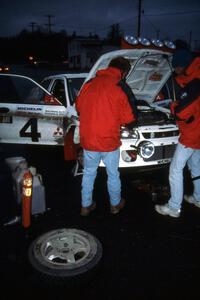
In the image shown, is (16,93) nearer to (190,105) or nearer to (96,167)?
(96,167)

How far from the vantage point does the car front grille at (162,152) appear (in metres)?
4.96

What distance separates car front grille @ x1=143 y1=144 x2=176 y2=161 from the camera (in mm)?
4957

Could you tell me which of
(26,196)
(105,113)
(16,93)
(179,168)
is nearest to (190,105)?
(179,168)

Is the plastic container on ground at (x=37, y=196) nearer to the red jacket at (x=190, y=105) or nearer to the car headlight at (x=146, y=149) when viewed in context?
the car headlight at (x=146, y=149)

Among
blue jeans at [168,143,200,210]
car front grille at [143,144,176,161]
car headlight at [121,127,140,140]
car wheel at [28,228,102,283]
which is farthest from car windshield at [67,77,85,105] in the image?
car wheel at [28,228,102,283]

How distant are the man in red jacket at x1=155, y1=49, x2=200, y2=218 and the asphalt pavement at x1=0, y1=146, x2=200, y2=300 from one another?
0.52 m

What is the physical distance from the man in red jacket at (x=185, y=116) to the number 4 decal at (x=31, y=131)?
2935 mm

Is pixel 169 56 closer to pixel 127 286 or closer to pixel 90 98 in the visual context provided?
pixel 90 98

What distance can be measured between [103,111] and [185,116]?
971 mm

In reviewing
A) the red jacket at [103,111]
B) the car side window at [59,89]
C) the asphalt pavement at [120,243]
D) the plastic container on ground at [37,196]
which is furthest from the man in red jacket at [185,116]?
the car side window at [59,89]

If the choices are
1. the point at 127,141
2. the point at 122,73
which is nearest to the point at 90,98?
the point at 122,73

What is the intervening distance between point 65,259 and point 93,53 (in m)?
52.8

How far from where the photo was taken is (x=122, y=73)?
3887 mm

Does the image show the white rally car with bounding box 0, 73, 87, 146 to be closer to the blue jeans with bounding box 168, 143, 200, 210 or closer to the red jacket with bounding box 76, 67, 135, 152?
the red jacket with bounding box 76, 67, 135, 152
